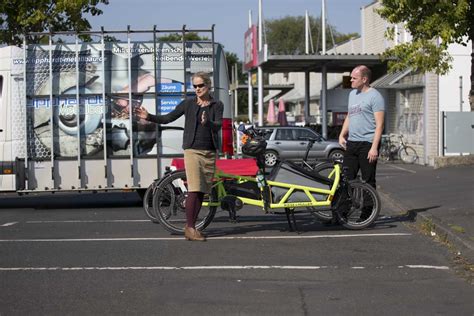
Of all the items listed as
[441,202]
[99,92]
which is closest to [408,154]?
[441,202]

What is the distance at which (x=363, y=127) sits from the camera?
1020cm

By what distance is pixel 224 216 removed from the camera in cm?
1126

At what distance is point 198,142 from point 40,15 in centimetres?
1281

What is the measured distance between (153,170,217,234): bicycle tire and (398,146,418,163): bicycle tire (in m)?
20.0

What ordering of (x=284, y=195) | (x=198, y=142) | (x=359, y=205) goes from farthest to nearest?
(x=359, y=205) < (x=284, y=195) < (x=198, y=142)

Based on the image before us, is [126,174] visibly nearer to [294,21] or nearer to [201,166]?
[201,166]

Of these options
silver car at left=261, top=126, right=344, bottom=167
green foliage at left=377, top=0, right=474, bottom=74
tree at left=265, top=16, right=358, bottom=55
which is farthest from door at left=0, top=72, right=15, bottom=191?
tree at left=265, top=16, right=358, bottom=55

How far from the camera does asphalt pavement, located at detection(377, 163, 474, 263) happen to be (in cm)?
923

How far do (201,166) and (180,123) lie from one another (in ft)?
15.0

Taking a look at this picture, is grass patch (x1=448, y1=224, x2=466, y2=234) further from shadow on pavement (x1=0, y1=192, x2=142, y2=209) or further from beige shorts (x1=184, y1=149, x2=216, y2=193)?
shadow on pavement (x1=0, y1=192, x2=142, y2=209)

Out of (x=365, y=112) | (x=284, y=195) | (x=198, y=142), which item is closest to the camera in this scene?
(x=198, y=142)

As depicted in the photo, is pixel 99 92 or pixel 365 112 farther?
pixel 99 92

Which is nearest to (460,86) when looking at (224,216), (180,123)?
(180,123)

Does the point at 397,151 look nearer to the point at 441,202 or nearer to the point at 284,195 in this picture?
the point at 441,202
